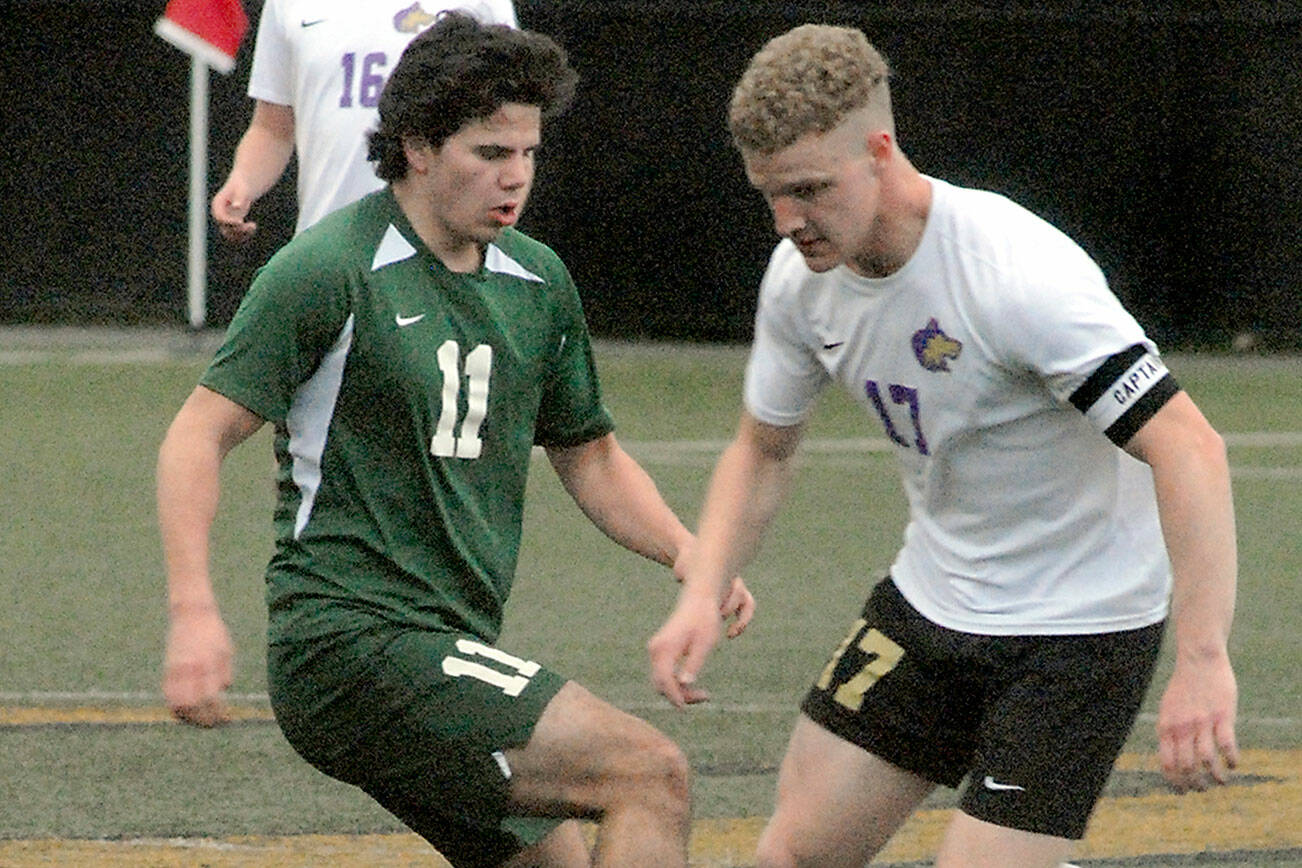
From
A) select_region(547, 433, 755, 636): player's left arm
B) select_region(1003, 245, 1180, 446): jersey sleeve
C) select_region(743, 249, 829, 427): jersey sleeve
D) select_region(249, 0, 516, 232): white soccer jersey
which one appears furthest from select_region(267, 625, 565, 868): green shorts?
select_region(249, 0, 516, 232): white soccer jersey

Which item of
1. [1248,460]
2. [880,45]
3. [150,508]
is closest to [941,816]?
[150,508]

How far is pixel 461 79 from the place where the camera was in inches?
176

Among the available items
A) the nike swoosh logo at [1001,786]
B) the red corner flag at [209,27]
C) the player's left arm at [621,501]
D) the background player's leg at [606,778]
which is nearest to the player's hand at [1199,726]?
the nike swoosh logo at [1001,786]

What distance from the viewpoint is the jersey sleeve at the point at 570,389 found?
476 cm

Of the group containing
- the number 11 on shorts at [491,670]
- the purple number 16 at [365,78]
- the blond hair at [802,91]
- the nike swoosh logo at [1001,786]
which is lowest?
the nike swoosh logo at [1001,786]

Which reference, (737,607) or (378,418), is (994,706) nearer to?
(737,607)

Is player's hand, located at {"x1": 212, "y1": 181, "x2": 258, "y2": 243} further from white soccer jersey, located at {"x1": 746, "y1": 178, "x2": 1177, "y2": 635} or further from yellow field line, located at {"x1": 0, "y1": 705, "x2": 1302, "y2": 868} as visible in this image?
white soccer jersey, located at {"x1": 746, "y1": 178, "x2": 1177, "y2": 635}

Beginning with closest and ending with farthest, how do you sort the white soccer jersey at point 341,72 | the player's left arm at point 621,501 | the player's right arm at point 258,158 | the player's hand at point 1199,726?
the player's hand at point 1199,726 → the player's left arm at point 621,501 → the white soccer jersey at point 341,72 → the player's right arm at point 258,158

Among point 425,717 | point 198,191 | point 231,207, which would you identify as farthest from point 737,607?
point 198,191

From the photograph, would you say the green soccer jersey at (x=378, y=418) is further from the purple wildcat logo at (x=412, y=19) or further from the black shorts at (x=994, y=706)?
the purple wildcat logo at (x=412, y=19)

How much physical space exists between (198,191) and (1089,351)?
14.2 meters

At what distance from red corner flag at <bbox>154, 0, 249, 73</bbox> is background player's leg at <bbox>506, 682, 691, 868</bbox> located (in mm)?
5249

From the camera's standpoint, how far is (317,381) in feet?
14.6

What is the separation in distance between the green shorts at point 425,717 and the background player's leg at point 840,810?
20.2 inches
